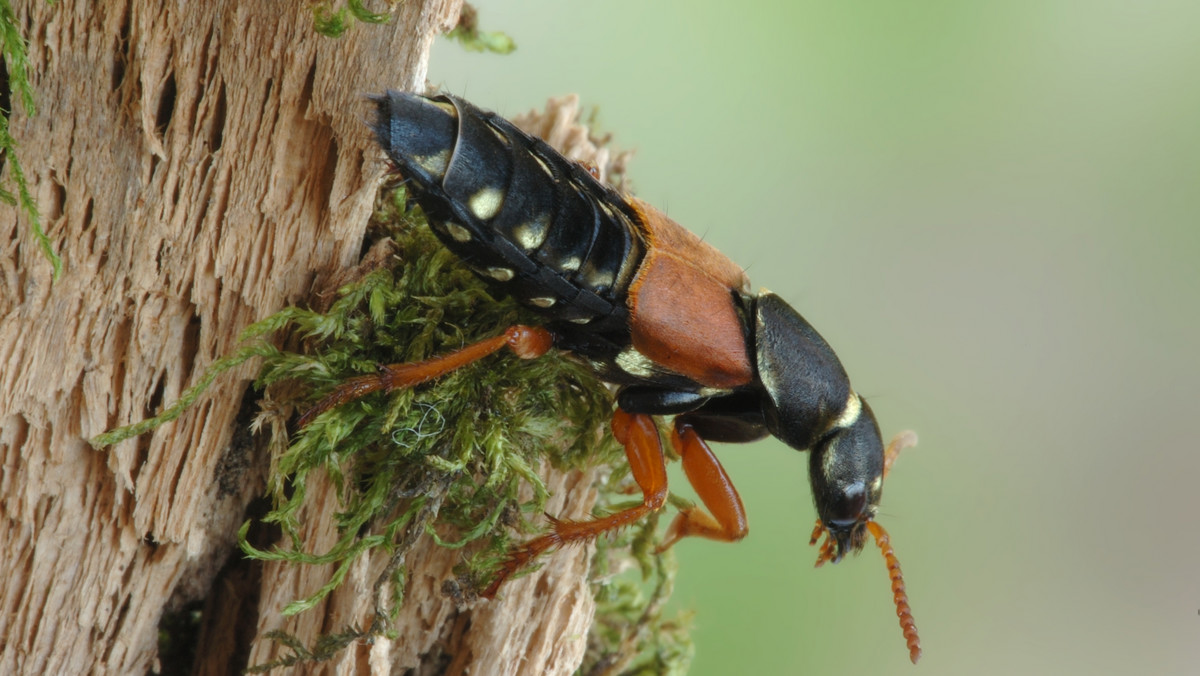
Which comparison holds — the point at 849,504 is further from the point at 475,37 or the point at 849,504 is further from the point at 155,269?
the point at 155,269

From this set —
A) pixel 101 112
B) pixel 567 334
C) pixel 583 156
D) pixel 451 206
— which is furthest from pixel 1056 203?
pixel 101 112

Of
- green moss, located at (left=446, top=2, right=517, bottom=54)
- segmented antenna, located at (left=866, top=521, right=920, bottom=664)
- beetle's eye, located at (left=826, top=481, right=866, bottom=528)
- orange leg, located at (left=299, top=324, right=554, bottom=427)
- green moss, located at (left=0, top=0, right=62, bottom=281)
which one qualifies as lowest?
segmented antenna, located at (left=866, top=521, right=920, bottom=664)

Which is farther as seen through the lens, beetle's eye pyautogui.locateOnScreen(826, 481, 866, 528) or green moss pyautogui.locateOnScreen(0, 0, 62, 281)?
beetle's eye pyautogui.locateOnScreen(826, 481, 866, 528)

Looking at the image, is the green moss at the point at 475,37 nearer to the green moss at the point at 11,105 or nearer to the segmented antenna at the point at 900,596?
the green moss at the point at 11,105

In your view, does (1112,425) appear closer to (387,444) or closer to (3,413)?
(387,444)

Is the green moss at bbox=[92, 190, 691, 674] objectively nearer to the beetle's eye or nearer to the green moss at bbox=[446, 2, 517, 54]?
the green moss at bbox=[446, 2, 517, 54]

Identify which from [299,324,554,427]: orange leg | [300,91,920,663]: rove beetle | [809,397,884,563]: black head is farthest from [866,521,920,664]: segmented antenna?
[299,324,554,427]: orange leg

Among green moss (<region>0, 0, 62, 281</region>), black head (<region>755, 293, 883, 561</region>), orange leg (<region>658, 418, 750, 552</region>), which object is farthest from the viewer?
orange leg (<region>658, 418, 750, 552</region>)

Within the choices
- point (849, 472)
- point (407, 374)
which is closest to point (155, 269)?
point (407, 374)
